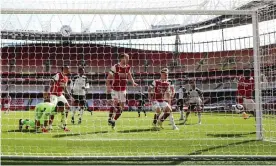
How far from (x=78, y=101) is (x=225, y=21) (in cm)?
617

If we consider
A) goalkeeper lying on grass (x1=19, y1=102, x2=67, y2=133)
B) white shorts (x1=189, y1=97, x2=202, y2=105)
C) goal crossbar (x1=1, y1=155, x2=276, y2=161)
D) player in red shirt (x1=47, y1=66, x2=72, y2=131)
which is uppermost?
player in red shirt (x1=47, y1=66, x2=72, y2=131)

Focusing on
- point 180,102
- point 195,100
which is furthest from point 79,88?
point 180,102

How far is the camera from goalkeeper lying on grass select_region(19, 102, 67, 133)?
912 cm

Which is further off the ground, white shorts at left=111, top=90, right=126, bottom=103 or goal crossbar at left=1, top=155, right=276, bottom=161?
white shorts at left=111, top=90, right=126, bottom=103

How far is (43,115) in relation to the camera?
30.3ft

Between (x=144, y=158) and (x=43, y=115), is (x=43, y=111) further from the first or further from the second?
(x=144, y=158)

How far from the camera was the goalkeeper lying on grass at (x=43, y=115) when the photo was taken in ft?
29.9

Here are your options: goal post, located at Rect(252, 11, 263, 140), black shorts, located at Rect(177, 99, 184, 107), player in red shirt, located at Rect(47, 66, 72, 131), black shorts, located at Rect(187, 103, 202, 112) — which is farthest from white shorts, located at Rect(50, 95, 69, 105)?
black shorts, located at Rect(177, 99, 184, 107)

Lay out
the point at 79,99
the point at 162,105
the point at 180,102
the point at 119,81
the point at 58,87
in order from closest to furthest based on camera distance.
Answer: the point at 119,81 < the point at 58,87 < the point at 162,105 < the point at 79,99 < the point at 180,102

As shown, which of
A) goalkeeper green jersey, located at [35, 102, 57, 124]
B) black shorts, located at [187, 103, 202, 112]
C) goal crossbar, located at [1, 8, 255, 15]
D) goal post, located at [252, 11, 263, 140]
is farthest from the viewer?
black shorts, located at [187, 103, 202, 112]

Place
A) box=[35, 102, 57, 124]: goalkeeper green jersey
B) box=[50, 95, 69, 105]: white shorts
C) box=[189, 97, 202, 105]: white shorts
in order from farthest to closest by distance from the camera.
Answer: box=[189, 97, 202, 105]: white shorts, box=[50, 95, 69, 105]: white shorts, box=[35, 102, 57, 124]: goalkeeper green jersey

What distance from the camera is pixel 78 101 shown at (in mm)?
12844

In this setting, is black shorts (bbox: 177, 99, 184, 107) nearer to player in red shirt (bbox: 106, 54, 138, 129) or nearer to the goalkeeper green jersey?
player in red shirt (bbox: 106, 54, 138, 129)

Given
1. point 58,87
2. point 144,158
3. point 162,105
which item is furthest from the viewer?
point 162,105
